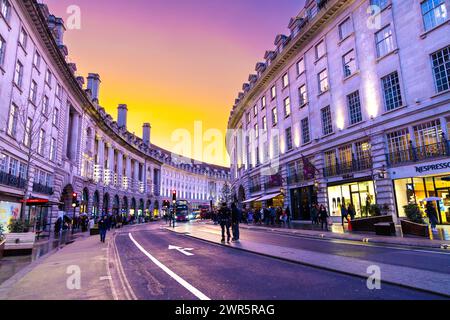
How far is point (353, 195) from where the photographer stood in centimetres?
2473

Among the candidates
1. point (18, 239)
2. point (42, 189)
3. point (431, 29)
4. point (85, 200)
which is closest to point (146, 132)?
point (85, 200)

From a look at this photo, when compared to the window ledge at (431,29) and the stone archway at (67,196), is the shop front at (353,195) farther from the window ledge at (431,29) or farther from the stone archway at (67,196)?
the stone archway at (67,196)

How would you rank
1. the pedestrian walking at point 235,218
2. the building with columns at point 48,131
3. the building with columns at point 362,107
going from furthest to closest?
the building with columns at point 48,131
the building with columns at point 362,107
the pedestrian walking at point 235,218

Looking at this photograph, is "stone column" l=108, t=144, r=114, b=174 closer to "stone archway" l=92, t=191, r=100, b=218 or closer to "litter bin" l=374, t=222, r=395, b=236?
"stone archway" l=92, t=191, r=100, b=218

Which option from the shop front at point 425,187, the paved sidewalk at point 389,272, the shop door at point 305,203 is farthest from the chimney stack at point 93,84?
the paved sidewalk at point 389,272

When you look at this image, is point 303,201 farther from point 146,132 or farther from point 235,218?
point 146,132

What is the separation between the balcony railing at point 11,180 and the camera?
20406mm

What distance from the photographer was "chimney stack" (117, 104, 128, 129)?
65.0 m

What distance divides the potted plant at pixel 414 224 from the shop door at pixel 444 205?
4.88 meters

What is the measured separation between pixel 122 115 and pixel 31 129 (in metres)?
46.9

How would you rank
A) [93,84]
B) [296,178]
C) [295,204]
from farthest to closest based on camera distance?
1. [93,84]
2. [295,204]
3. [296,178]
